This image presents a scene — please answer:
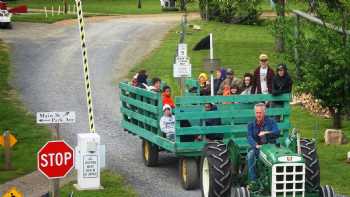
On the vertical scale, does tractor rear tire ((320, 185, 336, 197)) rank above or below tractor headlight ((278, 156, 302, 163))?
below

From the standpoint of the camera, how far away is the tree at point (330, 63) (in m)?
24.0

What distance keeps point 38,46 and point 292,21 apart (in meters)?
19.5

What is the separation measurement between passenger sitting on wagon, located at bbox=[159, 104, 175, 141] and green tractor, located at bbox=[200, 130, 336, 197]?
6.10 feet

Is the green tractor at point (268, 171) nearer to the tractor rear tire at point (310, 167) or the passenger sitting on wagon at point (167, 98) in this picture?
the tractor rear tire at point (310, 167)

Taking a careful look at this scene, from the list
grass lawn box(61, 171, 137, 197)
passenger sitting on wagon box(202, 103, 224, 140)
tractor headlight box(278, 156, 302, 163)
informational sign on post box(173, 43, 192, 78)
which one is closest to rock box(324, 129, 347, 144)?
informational sign on post box(173, 43, 192, 78)

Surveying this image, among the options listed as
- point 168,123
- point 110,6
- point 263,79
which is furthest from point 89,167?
point 110,6

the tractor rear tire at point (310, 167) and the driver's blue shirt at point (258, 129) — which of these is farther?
the driver's blue shirt at point (258, 129)

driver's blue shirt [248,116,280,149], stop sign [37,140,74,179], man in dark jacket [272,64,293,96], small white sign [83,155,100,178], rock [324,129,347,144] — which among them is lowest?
rock [324,129,347,144]

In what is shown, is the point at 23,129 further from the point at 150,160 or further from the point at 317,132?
the point at 317,132

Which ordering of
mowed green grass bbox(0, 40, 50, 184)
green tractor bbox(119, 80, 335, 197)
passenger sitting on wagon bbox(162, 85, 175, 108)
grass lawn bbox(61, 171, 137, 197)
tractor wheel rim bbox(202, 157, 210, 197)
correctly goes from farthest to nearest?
mowed green grass bbox(0, 40, 50, 184) → passenger sitting on wagon bbox(162, 85, 175, 108) → grass lawn bbox(61, 171, 137, 197) → tractor wheel rim bbox(202, 157, 210, 197) → green tractor bbox(119, 80, 335, 197)

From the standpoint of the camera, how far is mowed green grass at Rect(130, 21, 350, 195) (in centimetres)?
2033

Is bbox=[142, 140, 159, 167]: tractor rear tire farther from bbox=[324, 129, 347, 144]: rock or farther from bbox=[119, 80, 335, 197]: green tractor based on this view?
bbox=[324, 129, 347, 144]: rock

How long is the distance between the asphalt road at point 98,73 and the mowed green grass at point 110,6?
590 cm

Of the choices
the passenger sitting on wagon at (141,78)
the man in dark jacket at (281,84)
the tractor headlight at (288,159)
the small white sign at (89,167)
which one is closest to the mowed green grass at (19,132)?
the small white sign at (89,167)
